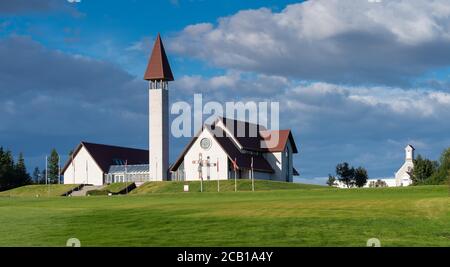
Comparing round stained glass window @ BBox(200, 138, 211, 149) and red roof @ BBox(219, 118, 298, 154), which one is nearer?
round stained glass window @ BBox(200, 138, 211, 149)

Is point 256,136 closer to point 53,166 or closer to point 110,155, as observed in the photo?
point 110,155

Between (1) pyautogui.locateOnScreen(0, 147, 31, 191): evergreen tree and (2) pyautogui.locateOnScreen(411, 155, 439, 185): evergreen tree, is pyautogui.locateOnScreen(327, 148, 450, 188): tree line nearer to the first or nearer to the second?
(2) pyautogui.locateOnScreen(411, 155, 439, 185): evergreen tree

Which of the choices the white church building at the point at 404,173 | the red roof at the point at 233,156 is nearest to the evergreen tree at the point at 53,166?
the red roof at the point at 233,156

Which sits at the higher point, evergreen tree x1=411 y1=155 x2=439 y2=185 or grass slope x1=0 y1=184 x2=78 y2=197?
evergreen tree x1=411 y1=155 x2=439 y2=185

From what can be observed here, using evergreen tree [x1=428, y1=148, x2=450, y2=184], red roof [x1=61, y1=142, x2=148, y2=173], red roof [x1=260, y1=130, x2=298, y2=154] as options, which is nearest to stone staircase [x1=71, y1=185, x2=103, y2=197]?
red roof [x1=61, y1=142, x2=148, y2=173]

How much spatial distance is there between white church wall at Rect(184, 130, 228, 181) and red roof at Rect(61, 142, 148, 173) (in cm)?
1779

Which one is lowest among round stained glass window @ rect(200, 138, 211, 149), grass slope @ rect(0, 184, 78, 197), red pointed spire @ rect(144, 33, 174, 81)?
grass slope @ rect(0, 184, 78, 197)

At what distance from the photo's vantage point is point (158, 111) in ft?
368

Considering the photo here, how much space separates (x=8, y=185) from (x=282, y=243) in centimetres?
11172

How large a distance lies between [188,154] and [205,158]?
335cm

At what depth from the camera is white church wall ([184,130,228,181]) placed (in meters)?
106

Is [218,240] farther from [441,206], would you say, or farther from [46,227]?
[441,206]

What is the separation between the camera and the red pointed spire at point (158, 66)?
111812 mm
